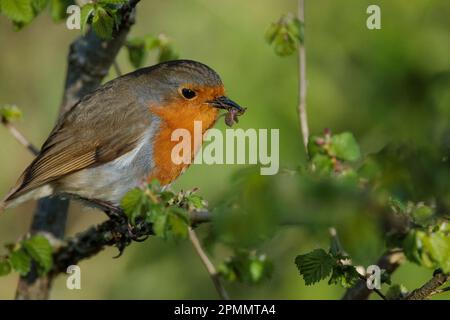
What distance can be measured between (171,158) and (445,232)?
1.99 meters

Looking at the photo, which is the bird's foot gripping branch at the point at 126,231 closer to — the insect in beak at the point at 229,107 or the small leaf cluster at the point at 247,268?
the small leaf cluster at the point at 247,268

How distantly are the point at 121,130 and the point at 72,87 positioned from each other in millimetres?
432

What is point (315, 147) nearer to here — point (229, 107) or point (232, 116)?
point (232, 116)

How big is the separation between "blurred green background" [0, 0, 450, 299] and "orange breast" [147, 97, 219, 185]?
0.46 m

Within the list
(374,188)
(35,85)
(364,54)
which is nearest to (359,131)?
(364,54)

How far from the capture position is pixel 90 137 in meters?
3.77

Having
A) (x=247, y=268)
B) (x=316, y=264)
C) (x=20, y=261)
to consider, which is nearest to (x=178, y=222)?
(x=316, y=264)

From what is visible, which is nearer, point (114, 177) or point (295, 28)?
point (295, 28)

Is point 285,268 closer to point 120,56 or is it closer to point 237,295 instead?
point 237,295

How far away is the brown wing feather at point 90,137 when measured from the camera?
12.1 feet

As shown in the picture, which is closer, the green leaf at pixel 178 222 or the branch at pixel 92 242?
the green leaf at pixel 178 222

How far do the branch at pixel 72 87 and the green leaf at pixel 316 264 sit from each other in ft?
5.83

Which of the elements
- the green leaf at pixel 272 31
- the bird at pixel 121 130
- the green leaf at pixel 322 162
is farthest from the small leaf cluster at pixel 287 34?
the green leaf at pixel 322 162

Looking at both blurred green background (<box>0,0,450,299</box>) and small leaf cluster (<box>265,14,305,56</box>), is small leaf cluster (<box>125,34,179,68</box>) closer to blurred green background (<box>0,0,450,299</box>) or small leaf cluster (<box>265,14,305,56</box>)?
small leaf cluster (<box>265,14,305,56</box>)
